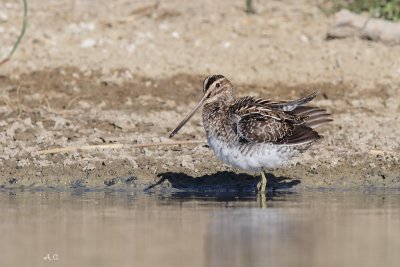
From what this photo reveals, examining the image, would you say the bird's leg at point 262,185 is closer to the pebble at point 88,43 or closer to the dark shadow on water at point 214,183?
the dark shadow on water at point 214,183

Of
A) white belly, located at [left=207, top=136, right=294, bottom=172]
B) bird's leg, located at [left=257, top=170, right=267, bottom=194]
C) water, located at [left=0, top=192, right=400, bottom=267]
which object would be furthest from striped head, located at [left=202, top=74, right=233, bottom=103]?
water, located at [left=0, top=192, right=400, bottom=267]

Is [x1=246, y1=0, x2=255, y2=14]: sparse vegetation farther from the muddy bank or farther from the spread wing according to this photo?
the spread wing

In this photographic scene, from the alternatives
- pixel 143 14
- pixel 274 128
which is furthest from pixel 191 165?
pixel 143 14

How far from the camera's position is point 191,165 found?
10789 millimetres

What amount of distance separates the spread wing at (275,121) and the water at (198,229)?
525 millimetres

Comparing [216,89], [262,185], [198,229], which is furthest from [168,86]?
[198,229]

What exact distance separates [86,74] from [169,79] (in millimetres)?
939

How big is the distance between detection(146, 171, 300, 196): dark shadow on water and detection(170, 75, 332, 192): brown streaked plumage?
346mm

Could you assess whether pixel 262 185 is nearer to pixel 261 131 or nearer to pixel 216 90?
pixel 261 131

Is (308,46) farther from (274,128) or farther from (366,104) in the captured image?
(274,128)

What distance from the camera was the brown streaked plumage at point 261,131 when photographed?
9.80 metres

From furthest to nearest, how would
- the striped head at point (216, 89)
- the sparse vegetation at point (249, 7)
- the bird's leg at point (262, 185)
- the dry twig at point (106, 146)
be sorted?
the sparse vegetation at point (249, 7), the dry twig at point (106, 146), the striped head at point (216, 89), the bird's leg at point (262, 185)

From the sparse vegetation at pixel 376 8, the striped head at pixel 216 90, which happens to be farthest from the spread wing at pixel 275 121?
the sparse vegetation at pixel 376 8

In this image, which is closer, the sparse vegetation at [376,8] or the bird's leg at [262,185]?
the bird's leg at [262,185]
